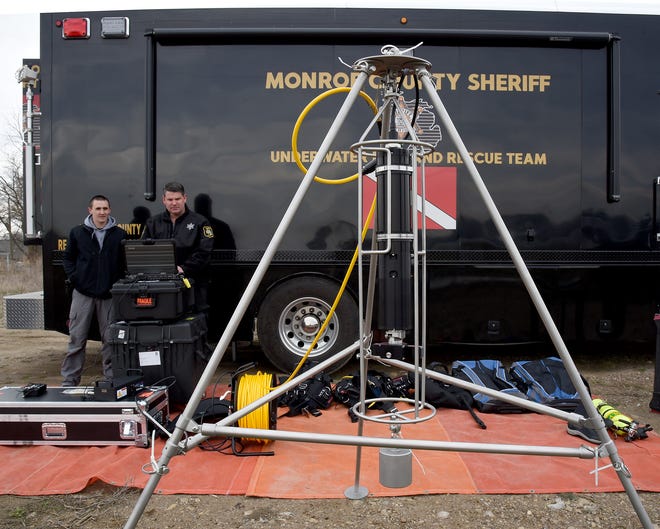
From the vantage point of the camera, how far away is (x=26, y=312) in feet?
16.6

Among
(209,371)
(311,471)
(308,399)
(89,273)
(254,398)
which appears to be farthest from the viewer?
(89,273)

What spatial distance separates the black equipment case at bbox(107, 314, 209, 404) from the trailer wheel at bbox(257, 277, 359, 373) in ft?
3.58

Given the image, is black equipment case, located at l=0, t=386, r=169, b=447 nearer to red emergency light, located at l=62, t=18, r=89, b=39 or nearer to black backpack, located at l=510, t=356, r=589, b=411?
black backpack, located at l=510, t=356, r=589, b=411

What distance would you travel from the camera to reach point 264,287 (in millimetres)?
5008

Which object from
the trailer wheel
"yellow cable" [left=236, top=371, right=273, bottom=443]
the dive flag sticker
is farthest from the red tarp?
the dive flag sticker

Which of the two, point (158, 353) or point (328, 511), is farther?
point (158, 353)

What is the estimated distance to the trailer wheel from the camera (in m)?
4.93

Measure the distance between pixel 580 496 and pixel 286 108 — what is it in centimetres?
393

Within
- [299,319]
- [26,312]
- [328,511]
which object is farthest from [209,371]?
[26,312]

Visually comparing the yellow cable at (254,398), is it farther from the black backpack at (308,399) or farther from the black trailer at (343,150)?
the black trailer at (343,150)

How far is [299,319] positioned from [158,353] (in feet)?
4.91

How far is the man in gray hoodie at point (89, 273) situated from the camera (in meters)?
4.45

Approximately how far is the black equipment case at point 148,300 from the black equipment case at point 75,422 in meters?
0.78

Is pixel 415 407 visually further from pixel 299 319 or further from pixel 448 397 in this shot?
pixel 299 319
